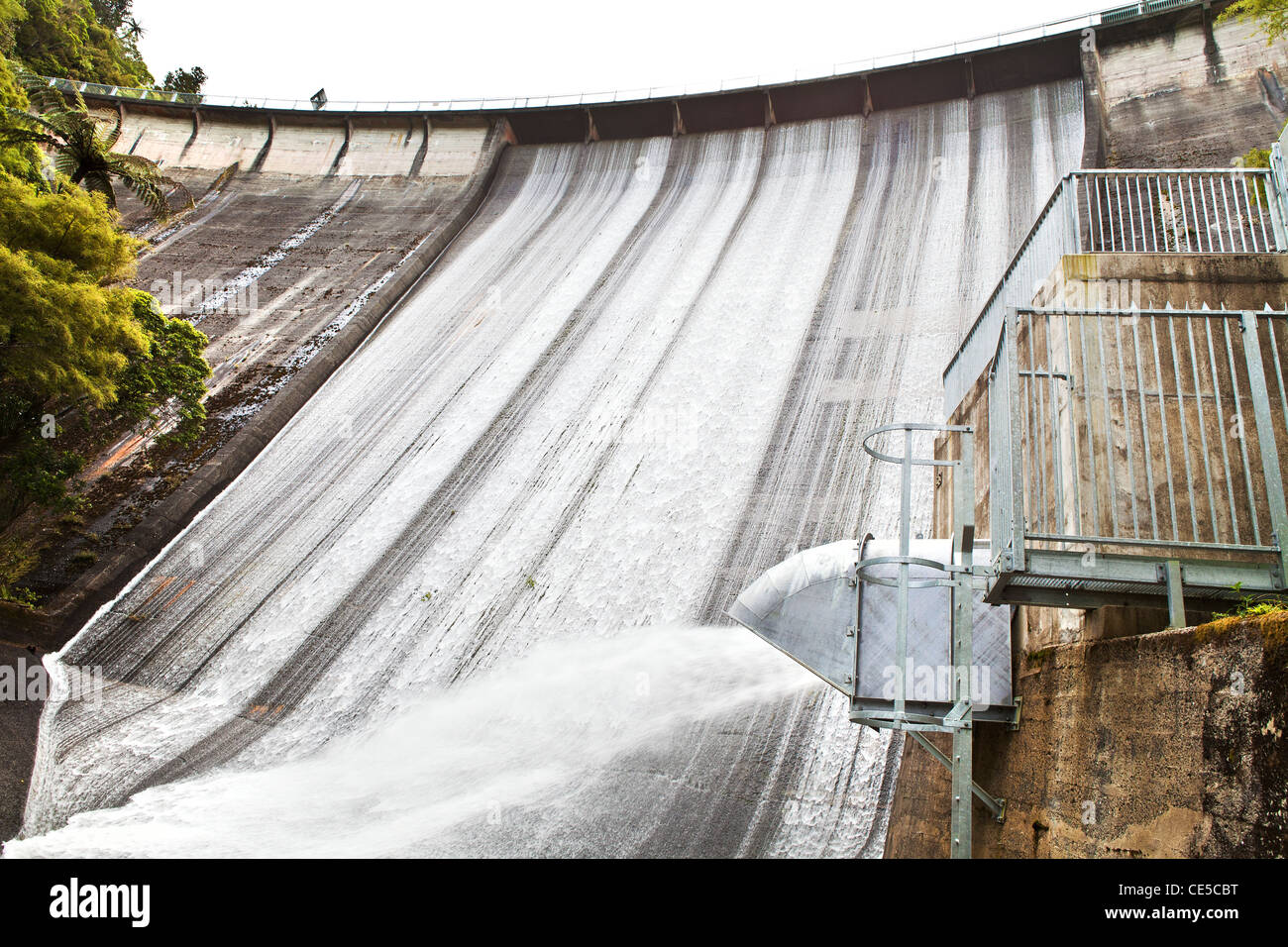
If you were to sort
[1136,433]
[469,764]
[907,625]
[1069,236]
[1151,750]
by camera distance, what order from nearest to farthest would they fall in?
[1151,750] → [1136,433] → [907,625] → [1069,236] → [469,764]

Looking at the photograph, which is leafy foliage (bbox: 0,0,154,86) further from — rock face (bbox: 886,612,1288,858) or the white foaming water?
rock face (bbox: 886,612,1288,858)

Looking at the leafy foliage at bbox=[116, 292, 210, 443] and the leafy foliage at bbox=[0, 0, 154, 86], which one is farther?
the leafy foliage at bbox=[0, 0, 154, 86]

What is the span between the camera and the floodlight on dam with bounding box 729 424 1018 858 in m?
3.67

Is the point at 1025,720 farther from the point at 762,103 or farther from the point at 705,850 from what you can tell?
the point at 762,103

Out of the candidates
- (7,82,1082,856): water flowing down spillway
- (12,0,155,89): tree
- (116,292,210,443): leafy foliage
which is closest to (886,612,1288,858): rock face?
(7,82,1082,856): water flowing down spillway

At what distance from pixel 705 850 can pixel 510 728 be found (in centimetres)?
250

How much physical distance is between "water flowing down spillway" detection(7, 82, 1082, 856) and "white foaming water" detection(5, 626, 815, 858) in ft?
0.10

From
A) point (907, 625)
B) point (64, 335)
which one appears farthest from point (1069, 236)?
point (64, 335)

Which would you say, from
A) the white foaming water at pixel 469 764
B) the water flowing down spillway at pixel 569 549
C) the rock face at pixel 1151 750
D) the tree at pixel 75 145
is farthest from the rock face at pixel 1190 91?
the tree at pixel 75 145

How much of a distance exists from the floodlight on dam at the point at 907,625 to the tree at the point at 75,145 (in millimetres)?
12249

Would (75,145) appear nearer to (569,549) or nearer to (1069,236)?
(569,549)

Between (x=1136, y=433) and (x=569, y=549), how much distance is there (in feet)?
24.2

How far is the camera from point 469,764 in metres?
7.89
